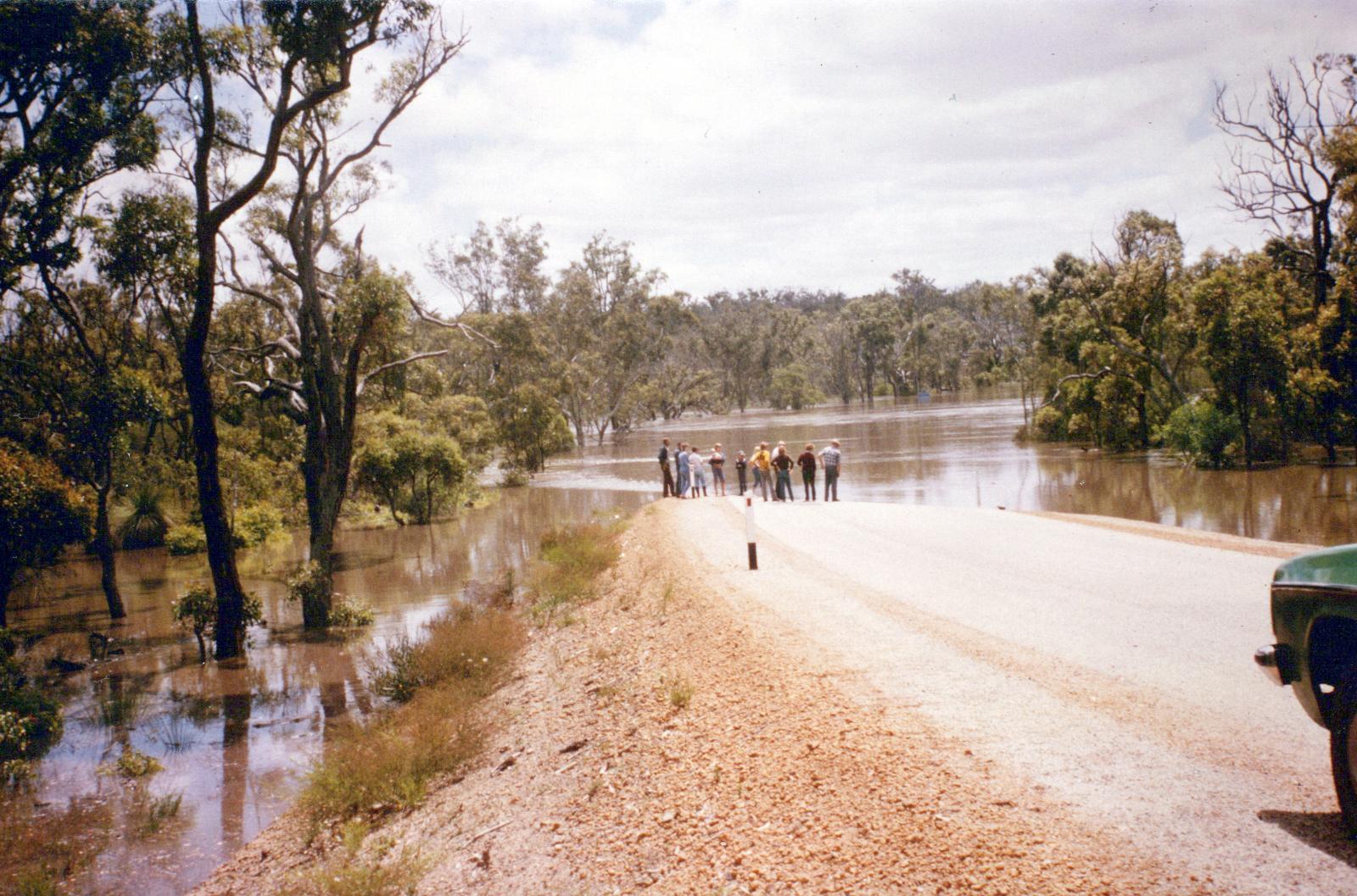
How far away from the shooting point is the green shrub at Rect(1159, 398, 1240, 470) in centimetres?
3728

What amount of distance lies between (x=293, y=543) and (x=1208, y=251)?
50.1m

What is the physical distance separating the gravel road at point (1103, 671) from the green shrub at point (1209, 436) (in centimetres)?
2292

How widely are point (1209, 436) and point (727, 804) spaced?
37504mm

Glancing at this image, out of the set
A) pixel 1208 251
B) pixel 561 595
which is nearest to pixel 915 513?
pixel 561 595

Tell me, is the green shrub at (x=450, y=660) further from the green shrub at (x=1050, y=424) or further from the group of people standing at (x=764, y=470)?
the green shrub at (x=1050, y=424)

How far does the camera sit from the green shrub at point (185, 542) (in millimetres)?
31672

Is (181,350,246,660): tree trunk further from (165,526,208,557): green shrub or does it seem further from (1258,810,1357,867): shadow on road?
(165,526,208,557): green shrub

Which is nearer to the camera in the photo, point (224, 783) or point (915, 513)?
point (224, 783)

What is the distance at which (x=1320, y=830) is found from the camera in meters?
4.65

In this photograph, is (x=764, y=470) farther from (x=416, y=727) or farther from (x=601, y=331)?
(x=601, y=331)

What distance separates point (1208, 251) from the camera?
53.2m

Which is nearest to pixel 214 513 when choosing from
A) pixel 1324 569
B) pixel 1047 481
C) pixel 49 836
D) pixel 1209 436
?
pixel 49 836

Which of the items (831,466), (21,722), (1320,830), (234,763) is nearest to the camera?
(1320,830)

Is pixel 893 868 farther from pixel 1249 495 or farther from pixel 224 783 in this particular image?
pixel 1249 495
